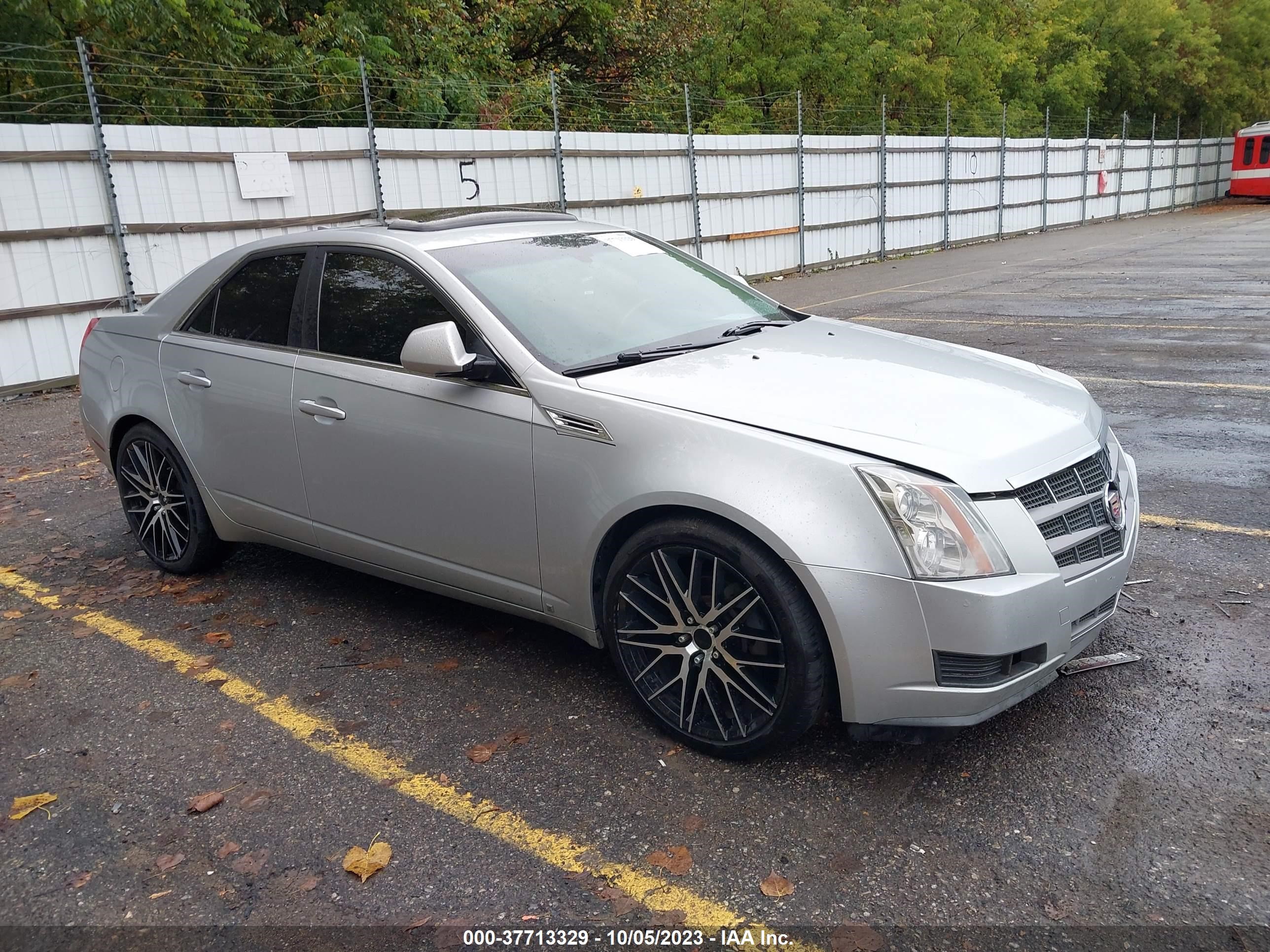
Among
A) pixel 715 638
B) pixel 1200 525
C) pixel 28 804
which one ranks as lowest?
pixel 1200 525

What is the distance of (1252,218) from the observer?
32.8 metres

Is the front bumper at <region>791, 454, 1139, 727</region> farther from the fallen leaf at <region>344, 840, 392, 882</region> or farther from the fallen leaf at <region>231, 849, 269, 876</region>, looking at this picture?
the fallen leaf at <region>231, 849, 269, 876</region>

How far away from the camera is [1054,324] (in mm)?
11828

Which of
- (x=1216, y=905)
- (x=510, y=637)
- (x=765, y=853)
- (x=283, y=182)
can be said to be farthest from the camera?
(x=283, y=182)

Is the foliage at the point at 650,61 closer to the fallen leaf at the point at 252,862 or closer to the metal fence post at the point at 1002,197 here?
the metal fence post at the point at 1002,197

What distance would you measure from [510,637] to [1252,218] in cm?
3543

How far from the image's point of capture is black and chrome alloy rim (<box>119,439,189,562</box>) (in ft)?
16.6

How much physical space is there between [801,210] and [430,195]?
8972 mm

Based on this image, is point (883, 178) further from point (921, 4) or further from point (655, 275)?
point (655, 275)

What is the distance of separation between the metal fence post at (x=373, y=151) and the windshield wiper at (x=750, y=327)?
963 centimetres

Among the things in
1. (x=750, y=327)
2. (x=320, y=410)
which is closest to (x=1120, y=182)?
(x=750, y=327)

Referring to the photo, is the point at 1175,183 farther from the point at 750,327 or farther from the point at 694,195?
the point at 750,327

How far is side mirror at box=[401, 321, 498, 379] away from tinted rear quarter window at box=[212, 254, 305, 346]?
3.49ft

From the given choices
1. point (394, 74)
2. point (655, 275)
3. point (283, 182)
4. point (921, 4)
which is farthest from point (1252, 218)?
point (655, 275)
